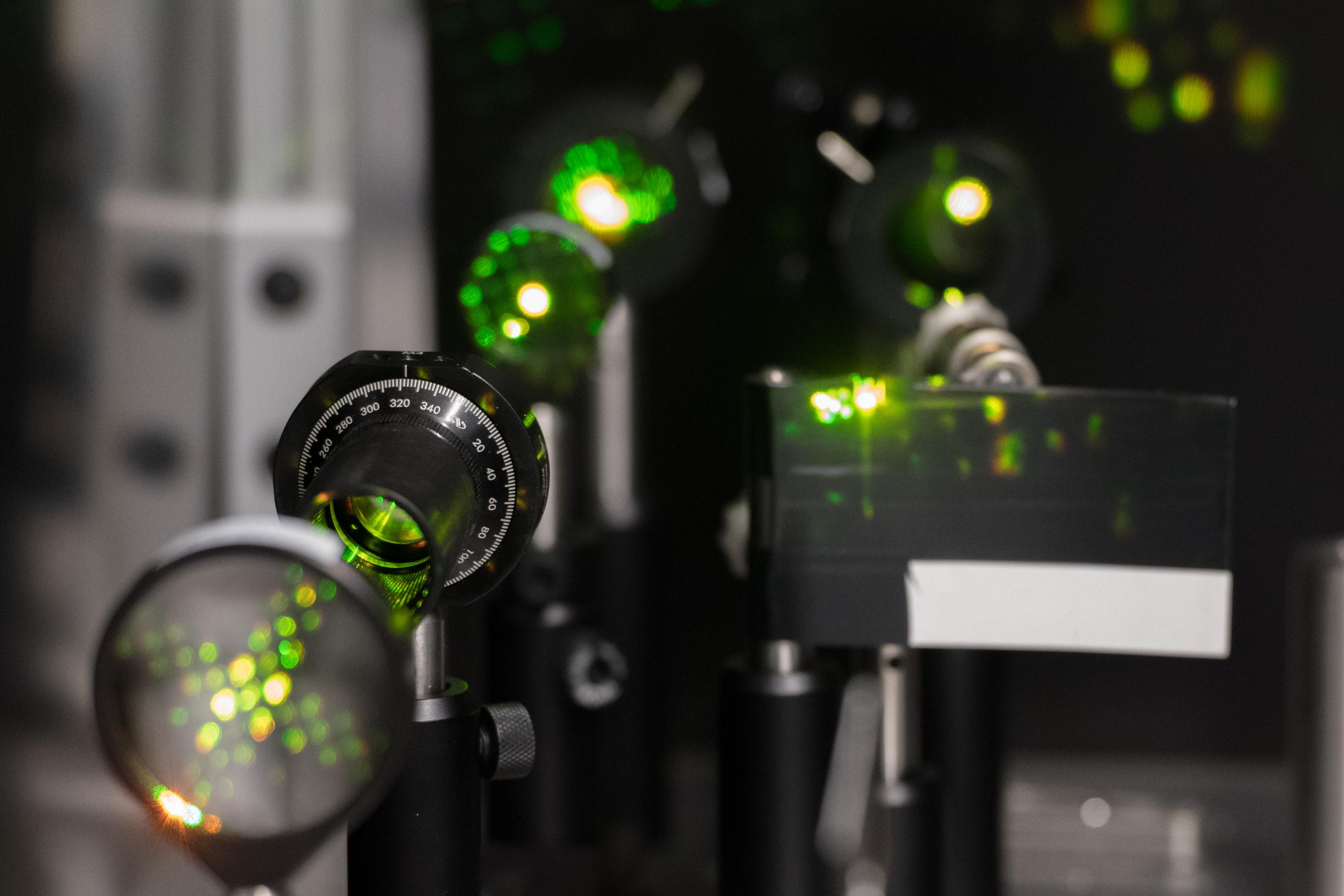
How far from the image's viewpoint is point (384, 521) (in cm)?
43

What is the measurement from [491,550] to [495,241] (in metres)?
0.20

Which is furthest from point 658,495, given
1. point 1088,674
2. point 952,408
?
point 952,408

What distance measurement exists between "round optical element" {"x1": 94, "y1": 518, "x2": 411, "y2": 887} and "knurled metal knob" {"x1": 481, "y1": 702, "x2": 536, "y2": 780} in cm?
12

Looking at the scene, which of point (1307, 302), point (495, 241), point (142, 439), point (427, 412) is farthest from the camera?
point (1307, 302)

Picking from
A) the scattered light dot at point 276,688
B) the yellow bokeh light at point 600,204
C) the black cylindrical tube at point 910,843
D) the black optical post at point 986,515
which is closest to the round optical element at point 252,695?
the scattered light dot at point 276,688

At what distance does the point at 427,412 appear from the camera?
43cm

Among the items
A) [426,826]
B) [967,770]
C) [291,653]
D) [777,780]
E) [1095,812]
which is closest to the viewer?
[291,653]

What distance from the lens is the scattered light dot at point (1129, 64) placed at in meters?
0.93

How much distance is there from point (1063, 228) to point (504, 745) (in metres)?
0.67

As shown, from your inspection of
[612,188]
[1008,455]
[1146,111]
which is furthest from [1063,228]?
[1008,455]

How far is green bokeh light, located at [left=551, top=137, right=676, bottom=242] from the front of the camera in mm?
787

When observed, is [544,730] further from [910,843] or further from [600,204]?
[600,204]

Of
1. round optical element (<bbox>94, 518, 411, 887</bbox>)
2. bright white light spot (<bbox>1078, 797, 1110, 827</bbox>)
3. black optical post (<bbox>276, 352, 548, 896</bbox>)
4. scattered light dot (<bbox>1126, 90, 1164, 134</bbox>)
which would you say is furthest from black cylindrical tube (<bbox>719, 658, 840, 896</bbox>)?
scattered light dot (<bbox>1126, 90, 1164, 134</bbox>)

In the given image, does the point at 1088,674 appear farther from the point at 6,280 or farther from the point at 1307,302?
the point at 6,280
